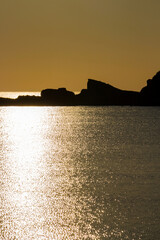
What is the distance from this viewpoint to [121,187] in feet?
123

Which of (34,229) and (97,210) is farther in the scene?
(97,210)

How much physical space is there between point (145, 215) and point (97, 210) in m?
3.07

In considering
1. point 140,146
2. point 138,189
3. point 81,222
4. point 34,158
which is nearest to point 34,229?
point 81,222

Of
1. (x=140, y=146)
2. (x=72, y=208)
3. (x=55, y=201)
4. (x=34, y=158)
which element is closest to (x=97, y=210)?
(x=72, y=208)

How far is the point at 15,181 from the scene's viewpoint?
40.5 m

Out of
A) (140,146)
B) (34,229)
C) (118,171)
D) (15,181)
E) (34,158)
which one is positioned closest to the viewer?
(34,229)

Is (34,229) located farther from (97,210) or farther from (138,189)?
(138,189)

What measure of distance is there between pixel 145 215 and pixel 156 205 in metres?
2.76

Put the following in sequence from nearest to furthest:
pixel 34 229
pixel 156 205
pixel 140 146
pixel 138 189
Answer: pixel 34 229
pixel 156 205
pixel 138 189
pixel 140 146

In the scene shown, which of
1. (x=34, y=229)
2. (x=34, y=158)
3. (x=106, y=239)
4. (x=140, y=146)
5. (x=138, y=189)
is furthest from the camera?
(x=140, y=146)

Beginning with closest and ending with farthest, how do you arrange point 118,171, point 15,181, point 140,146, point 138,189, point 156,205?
1. point 156,205
2. point 138,189
3. point 15,181
4. point 118,171
5. point 140,146

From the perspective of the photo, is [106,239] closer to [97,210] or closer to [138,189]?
[97,210]

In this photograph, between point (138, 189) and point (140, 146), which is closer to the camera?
point (138, 189)

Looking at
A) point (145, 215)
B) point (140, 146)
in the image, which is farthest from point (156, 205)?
point (140, 146)
